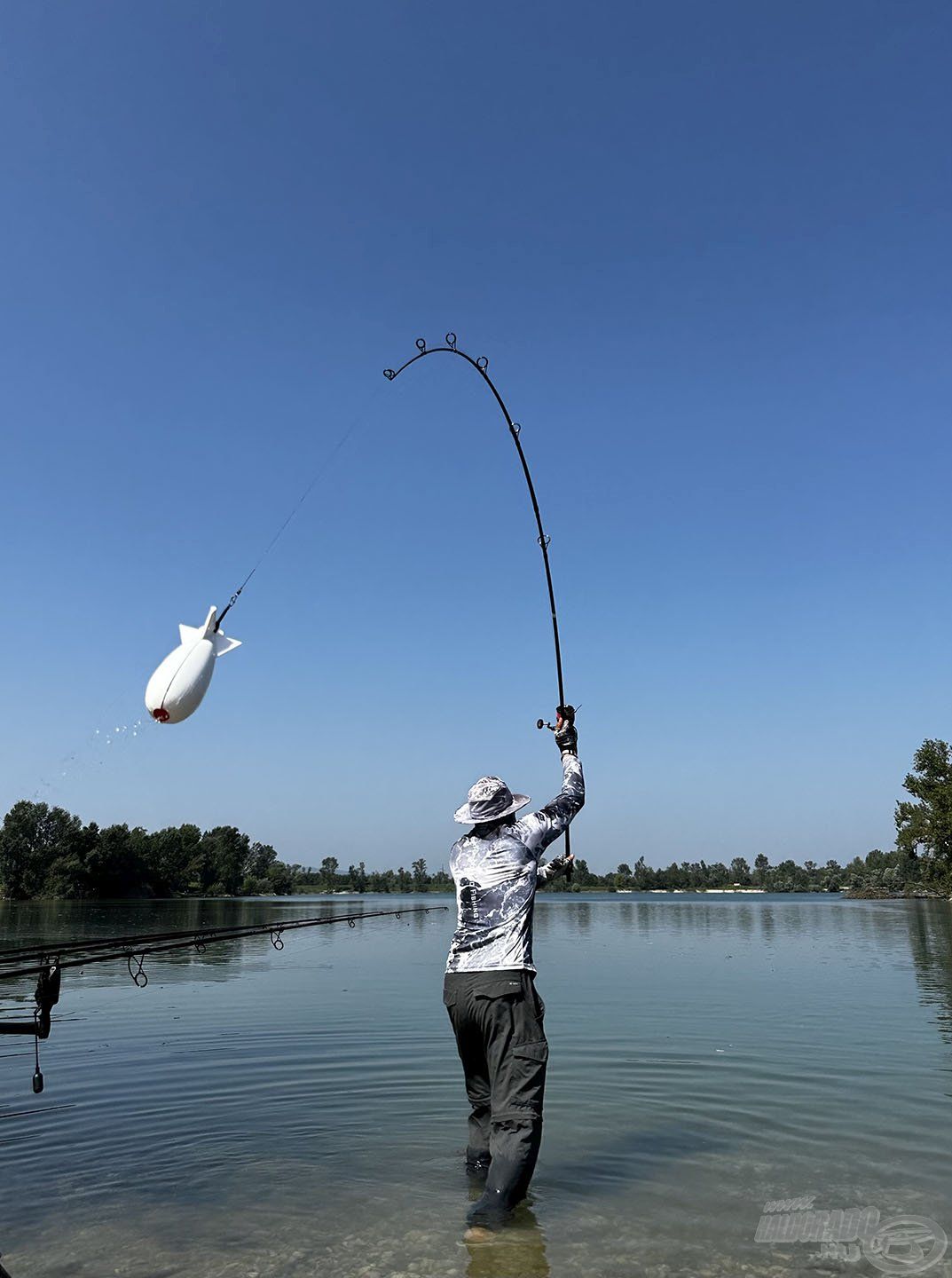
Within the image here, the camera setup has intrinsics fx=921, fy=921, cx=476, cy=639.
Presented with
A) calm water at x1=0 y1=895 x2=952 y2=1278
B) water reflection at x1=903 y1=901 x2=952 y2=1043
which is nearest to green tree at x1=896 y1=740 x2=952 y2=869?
water reflection at x1=903 y1=901 x2=952 y2=1043

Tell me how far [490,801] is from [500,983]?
3.62 ft

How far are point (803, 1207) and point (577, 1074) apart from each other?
462 cm

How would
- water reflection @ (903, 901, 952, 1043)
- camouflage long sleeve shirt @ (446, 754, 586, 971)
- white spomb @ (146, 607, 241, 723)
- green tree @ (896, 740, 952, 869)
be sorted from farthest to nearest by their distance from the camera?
green tree @ (896, 740, 952, 869)
water reflection @ (903, 901, 952, 1043)
white spomb @ (146, 607, 241, 723)
camouflage long sleeve shirt @ (446, 754, 586, 971)

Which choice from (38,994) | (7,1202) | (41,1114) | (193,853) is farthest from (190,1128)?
(193,853)

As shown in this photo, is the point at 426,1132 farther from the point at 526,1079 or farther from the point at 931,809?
the point at 931,809

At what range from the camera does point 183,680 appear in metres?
6.93

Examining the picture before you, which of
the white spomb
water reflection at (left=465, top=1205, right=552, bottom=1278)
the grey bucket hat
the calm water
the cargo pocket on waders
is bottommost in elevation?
the calm water

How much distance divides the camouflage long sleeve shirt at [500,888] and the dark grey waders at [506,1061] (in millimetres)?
112

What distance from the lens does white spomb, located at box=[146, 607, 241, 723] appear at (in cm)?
687

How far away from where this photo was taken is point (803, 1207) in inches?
231

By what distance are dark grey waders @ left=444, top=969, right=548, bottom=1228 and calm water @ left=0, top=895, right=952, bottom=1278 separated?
28 cm

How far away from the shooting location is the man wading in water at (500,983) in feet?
17.5

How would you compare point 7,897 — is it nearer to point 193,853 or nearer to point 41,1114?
point 193,853

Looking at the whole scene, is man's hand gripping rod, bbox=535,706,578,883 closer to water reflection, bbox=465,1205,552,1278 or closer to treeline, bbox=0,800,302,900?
water reflection, bbox=465,1205,552,1278
